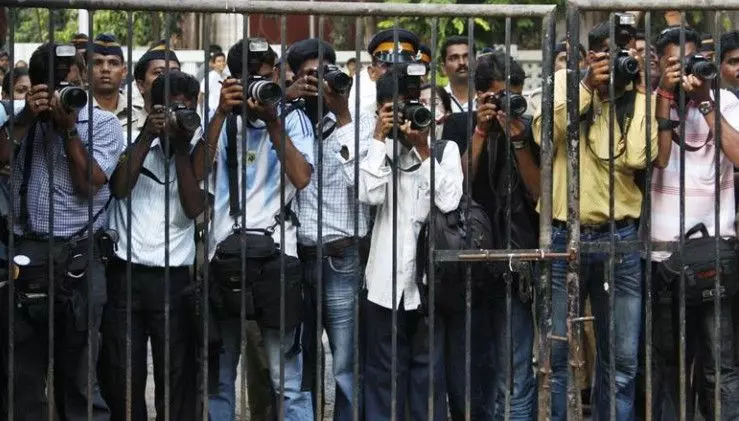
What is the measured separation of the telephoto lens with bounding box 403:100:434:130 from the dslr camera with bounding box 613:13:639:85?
0.78 m

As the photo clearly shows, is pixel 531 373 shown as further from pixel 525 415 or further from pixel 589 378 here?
pixel 589 378

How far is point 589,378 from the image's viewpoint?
805 cm

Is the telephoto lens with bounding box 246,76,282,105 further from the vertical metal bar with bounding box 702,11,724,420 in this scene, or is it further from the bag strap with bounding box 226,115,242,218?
the vertical metal bar with bounding box 702,11,724,420

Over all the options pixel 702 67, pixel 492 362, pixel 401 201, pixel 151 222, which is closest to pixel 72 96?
pixel 151 222

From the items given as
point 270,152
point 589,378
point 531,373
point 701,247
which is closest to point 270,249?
point 270,152

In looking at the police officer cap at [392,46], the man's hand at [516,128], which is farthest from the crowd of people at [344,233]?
the police officer cap at [392,46]

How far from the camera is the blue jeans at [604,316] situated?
6312 mm

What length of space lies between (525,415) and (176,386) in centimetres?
159

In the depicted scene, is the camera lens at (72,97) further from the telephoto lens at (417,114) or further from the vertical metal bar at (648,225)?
the vertical metal bar at (648,225)

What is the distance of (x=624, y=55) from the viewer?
5805mm

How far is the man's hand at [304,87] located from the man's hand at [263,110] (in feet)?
1.01

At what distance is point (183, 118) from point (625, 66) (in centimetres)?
179

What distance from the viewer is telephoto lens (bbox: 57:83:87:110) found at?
560 centimetres

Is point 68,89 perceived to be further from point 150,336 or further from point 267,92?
point 150,336
